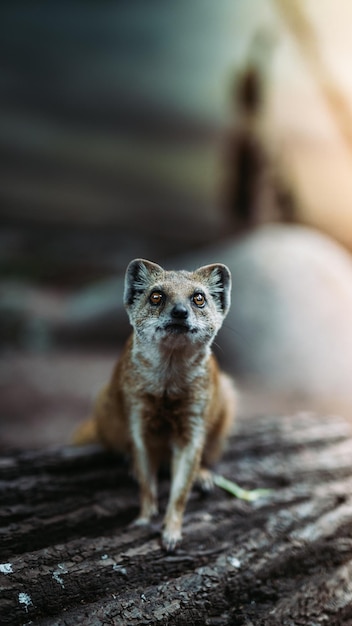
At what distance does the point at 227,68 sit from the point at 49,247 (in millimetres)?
3396

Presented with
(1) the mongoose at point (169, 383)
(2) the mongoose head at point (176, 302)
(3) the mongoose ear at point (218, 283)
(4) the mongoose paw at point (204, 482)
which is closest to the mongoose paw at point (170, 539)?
(1) the mongoose at point (169, 383)

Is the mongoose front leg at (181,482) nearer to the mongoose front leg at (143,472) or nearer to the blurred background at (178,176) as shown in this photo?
the mongoose front leg at (143,472)

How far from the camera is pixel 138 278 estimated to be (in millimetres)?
1967

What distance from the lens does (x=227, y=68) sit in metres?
7.41

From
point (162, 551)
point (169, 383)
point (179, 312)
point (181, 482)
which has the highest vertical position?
point (179, 312)

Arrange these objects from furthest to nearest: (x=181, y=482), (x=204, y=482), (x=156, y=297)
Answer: (x=204, y=482)
(x=181, y=482)
(x=156, y=297)

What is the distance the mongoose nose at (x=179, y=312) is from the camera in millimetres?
1765

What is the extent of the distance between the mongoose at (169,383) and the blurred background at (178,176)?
328 cm

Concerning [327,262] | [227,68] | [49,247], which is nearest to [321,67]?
[227,68]

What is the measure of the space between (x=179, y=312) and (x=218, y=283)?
0.29 metres

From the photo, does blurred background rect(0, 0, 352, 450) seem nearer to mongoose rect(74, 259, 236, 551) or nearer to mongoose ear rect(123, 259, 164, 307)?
mongoose rect(74, 259, 236, 551)

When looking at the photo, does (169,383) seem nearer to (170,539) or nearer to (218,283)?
(218,283)

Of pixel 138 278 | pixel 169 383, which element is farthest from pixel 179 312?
pixel 169 383

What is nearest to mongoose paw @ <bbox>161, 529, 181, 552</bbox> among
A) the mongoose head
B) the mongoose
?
the mongoose
